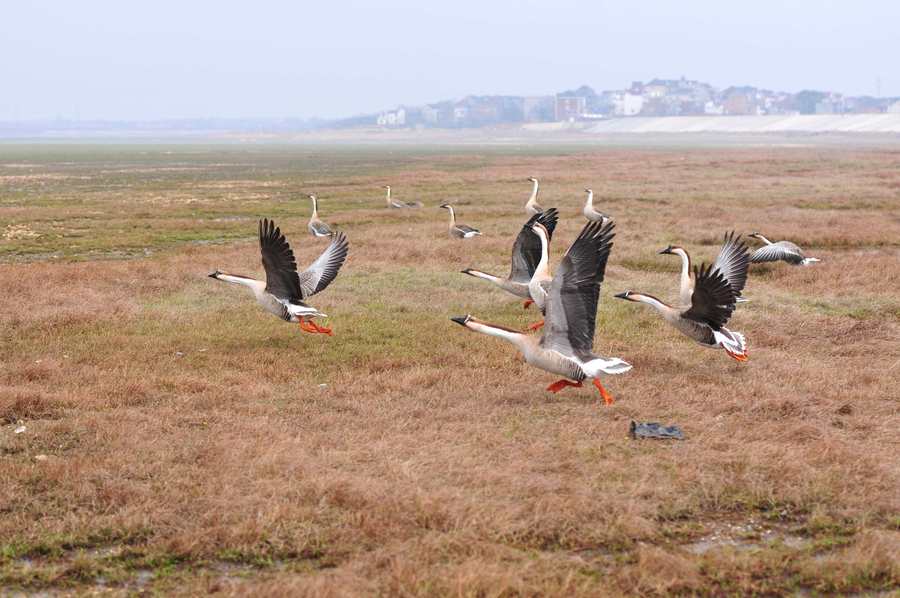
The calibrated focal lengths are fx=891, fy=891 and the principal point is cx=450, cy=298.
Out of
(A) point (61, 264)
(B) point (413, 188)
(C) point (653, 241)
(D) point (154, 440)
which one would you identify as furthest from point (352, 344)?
(B) point (413, 188)

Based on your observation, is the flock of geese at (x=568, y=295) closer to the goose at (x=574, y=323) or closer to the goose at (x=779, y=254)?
the goose at (x=574, y=323)

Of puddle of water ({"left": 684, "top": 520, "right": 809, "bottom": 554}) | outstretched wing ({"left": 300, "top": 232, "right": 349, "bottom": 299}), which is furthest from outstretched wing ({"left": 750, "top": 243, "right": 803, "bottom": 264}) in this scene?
puddle of water ({"left": 684, "top": 520, "right": 809, "bottom": 554})

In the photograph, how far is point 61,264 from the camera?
18312mm

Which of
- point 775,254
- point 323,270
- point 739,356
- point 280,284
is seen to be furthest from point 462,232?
point 739,356

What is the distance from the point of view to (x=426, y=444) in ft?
25.6

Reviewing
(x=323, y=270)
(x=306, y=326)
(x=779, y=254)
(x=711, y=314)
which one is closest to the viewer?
(x=711, y=314)

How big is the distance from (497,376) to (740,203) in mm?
22807

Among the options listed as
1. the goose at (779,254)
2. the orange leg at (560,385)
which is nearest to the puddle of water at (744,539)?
the orange leg at (560,385)

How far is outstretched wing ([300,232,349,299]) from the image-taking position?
13000mm

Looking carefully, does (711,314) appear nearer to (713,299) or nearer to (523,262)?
(713,299)

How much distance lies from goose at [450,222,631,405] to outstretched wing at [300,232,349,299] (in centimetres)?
451

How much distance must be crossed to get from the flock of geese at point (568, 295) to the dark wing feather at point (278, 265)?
13 millimetres

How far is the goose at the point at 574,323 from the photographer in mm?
8883

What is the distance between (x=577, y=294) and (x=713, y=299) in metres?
2.38
